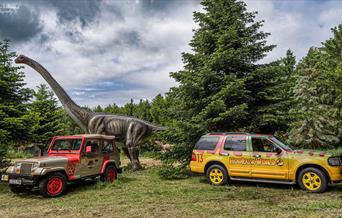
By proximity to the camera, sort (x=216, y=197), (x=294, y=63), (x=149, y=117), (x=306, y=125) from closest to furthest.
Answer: (x=216, y=197) < (x=306, y=125) < (x=149, y=117) < (x=294, y=63)

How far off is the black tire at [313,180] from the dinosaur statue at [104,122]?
26.1ft

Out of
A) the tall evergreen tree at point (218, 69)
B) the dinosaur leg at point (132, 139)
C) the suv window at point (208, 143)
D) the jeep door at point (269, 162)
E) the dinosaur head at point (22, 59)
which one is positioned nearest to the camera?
the jeep door at point (269, 162)

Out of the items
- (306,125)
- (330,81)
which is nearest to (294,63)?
(330,81)

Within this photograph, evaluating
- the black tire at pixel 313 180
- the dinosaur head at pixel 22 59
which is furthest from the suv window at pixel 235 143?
the dinosaur head at pixel 22 59

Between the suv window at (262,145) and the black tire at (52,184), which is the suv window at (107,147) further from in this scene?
the suv window at (262,145)

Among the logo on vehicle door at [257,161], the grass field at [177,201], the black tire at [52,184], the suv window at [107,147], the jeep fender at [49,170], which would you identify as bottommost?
the grass field at [177,201]

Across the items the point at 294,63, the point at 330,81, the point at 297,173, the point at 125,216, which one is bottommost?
the point at 125,216

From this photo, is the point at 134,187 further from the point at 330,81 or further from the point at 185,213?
the point at 330,81

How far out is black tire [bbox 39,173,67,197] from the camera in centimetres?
846

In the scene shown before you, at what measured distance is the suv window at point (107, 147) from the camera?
10687mm

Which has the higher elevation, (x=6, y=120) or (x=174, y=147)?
(x=6, y=120)

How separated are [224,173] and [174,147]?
3.11 m

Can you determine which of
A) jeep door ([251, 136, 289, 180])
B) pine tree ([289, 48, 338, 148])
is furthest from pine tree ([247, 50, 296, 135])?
pine tree ([289, 48, 338, 148])

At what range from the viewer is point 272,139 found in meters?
9.59
